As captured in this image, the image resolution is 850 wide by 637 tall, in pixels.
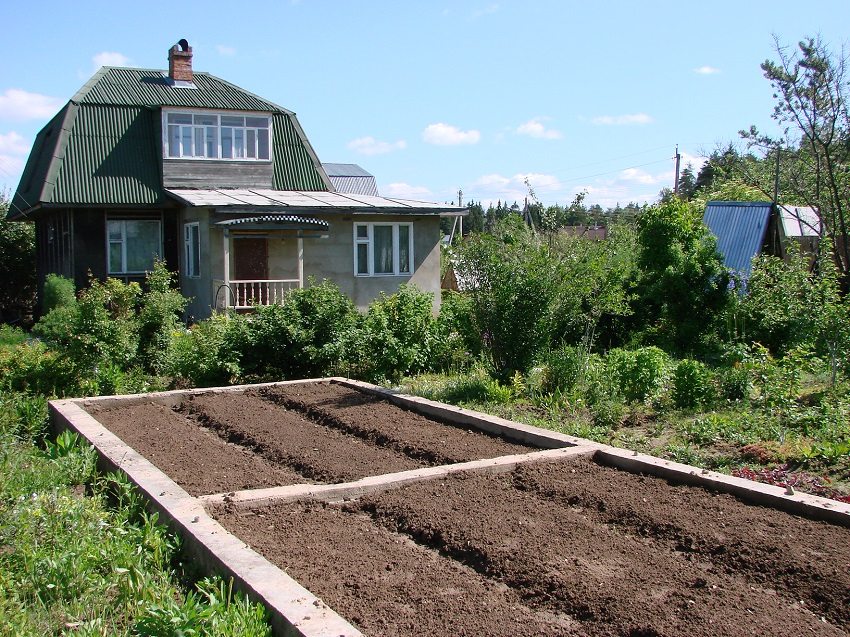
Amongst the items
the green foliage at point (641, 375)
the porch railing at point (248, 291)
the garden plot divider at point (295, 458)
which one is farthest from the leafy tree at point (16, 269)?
the green foliage at point (641, 375)

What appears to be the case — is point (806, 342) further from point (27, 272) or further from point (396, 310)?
point (27, 272)

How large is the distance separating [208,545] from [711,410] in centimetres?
626

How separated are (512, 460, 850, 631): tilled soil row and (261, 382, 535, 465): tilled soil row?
0.93m

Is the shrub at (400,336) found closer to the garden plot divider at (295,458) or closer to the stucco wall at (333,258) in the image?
the garden plot divider at (295,458)

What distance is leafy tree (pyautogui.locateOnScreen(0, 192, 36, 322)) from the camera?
30281 millimetres

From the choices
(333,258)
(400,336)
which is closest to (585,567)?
(400,336)

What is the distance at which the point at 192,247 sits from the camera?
22875 mm

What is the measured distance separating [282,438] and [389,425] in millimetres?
1093

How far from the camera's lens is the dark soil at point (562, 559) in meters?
4.01

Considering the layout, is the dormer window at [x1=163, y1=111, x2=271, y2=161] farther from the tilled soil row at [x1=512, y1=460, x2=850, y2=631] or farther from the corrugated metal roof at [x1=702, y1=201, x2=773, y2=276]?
the tilled soil row at [x1=512, y1=460, x2=850, y2=631]

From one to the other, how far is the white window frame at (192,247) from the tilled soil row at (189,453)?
1307cm

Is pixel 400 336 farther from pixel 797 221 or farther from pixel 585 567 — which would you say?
pixel 797 221

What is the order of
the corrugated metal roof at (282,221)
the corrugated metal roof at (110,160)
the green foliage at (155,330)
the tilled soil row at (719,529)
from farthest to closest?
1. the corrugated metal roof at (110,160)
2. the corrugated metal roof at (282,221)
3. the green foliage at (155,330)
4. the tilled soil row at (719,529)

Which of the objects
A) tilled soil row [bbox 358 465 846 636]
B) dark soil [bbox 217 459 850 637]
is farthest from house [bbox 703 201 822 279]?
tilled soil row [bbox 358 465 846 636]
